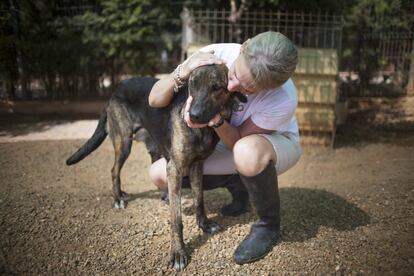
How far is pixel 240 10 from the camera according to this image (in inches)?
291

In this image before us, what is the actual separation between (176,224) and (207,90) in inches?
41.0

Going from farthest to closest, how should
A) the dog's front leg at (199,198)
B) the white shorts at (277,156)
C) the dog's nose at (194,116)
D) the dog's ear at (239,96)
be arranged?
the dog's front leg at (199,198)
the white shorts at (277,156)
the dog's ear at (239,96)
the dog's nose at (194,116)

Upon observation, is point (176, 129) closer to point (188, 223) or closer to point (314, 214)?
point (188, 223)

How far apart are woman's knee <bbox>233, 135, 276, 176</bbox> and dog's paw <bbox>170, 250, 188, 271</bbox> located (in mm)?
742

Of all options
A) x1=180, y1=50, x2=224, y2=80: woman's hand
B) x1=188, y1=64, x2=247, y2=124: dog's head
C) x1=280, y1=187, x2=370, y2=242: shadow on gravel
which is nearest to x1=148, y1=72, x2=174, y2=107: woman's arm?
x1=180, y1=50, x2=224, y2=80: woman's hand

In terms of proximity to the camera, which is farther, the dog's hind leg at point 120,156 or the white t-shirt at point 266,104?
the dog's hind leg at point 120,156

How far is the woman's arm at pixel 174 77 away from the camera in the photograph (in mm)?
2659

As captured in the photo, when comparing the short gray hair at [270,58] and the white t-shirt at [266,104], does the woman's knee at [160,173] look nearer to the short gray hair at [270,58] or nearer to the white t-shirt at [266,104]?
the white t-shirt at [266,104]

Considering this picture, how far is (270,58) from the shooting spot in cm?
252

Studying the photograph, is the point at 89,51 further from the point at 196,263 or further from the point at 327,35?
the point at 196,263

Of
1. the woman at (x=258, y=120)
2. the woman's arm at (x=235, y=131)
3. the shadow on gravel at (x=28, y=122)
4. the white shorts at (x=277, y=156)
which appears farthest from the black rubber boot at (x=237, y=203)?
the shadow on gravel at (x=28, y=122)

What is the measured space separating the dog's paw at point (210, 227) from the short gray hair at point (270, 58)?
1.39m

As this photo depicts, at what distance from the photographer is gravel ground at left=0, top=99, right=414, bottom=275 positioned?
2916 millimetres

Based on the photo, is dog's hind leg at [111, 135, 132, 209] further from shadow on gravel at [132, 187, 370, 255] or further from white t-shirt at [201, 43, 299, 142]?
white t-shirt at [201, 43, 299, 142]
